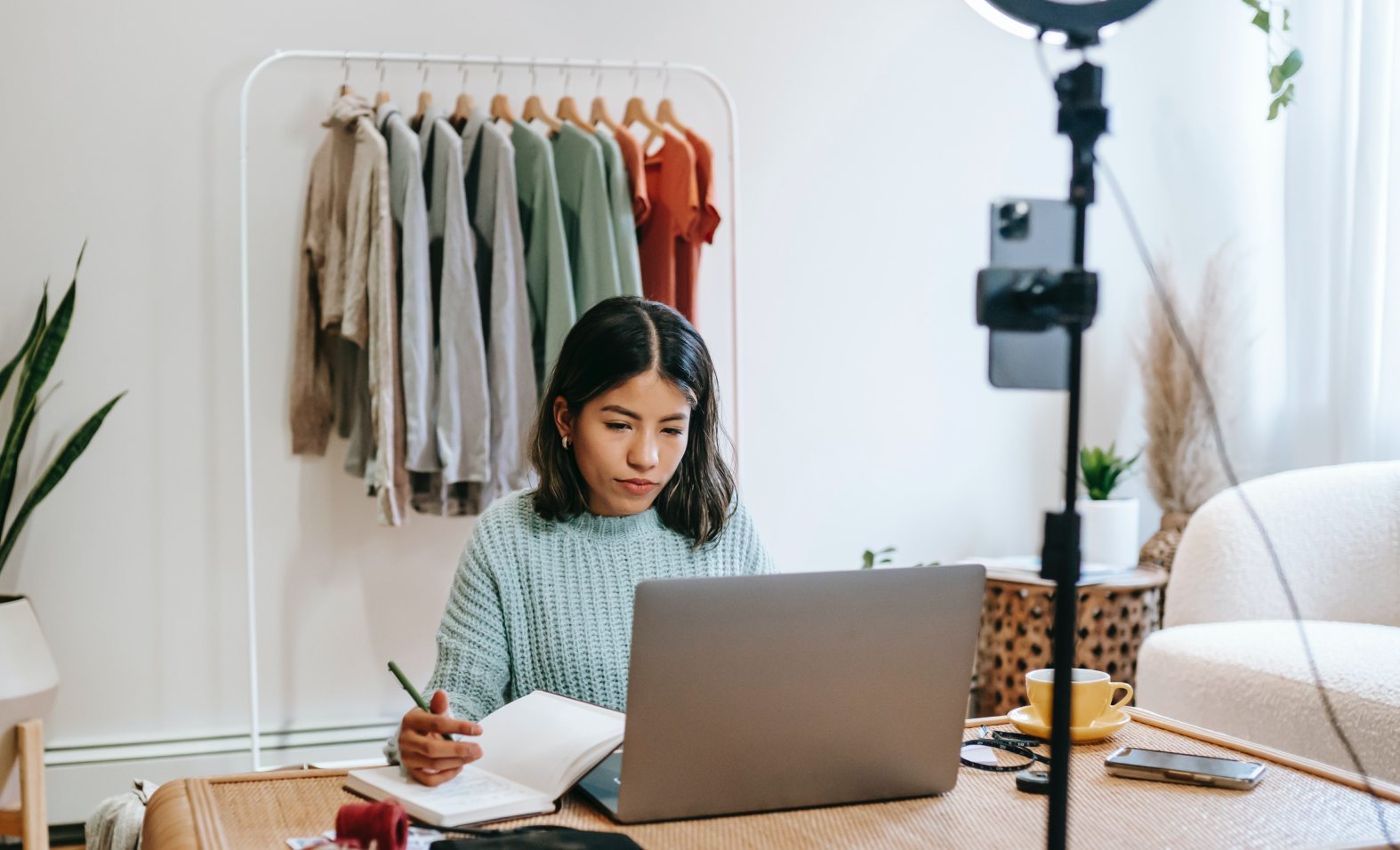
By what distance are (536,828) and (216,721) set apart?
189 centimetres

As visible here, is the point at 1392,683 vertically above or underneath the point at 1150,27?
underneath

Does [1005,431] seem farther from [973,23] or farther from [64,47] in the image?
[64,47]

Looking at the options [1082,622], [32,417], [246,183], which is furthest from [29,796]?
[1082,622]

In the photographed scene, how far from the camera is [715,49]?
2715 mm

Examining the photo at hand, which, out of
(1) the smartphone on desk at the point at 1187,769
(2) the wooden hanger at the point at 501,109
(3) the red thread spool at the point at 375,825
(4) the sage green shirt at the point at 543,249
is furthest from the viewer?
(2) the wooden hanger at the point at 501,109

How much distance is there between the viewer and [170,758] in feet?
7.75

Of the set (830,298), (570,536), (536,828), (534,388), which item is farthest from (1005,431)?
(536,828)

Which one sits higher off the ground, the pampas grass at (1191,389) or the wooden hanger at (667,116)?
the wooden hanger at (667,116)

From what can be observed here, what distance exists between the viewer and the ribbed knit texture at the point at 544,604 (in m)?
1.25

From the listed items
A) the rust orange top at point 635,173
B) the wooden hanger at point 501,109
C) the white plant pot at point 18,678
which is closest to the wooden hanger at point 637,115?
the rust orange top at point 635,173

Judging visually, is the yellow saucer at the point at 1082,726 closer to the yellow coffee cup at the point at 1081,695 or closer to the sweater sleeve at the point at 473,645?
the yellow coffee cup at the point at 1081,695

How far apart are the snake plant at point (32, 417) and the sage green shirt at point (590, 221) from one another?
932 mm

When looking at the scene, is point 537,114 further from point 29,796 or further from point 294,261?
point 29,796

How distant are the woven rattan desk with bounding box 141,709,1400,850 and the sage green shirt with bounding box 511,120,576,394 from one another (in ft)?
4.51
